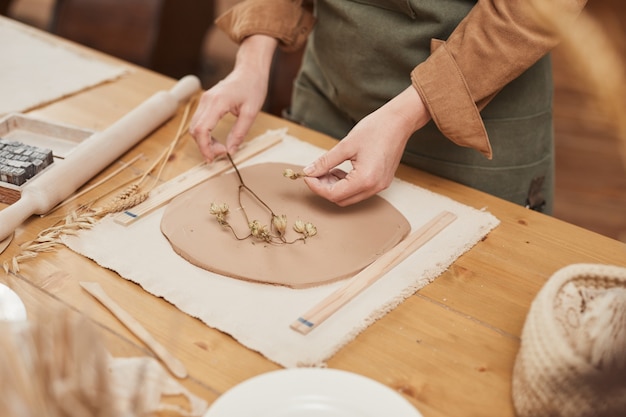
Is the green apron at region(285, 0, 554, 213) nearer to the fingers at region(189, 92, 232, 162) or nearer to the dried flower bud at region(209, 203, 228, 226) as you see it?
→ the fingers at region(189, 92, 232, 162)

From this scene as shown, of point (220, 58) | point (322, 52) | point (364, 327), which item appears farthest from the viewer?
point (220, 58)

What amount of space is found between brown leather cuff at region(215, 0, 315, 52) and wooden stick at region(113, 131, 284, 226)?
0.19m

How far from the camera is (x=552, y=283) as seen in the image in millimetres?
723

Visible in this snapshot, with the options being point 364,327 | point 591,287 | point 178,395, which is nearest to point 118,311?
point 178,395

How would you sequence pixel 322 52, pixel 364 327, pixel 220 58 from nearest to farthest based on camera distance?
pixel 364 327, pixel 322 52, pixel 220 58

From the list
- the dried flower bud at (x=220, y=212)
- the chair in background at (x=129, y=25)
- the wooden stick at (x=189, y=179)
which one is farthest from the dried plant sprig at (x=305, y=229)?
the chair in background at (x=129, y=25)

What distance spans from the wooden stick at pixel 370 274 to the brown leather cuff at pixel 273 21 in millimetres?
497

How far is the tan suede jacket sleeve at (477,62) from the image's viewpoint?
985 millimetres

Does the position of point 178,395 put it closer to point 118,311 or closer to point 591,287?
point 118,311

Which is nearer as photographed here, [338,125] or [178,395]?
[178,395]

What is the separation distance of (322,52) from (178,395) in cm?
83

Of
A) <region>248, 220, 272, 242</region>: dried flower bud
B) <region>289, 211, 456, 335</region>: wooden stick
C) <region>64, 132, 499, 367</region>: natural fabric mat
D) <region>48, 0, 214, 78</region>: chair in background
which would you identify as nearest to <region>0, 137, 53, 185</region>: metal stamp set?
<region>64, 132, 499, 367</region>: natural fabric mat

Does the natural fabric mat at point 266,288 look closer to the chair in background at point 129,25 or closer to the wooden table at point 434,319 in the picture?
the wooden table at point 434,319

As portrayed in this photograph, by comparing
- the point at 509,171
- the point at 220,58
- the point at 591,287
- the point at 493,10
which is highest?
the point at 493,10
